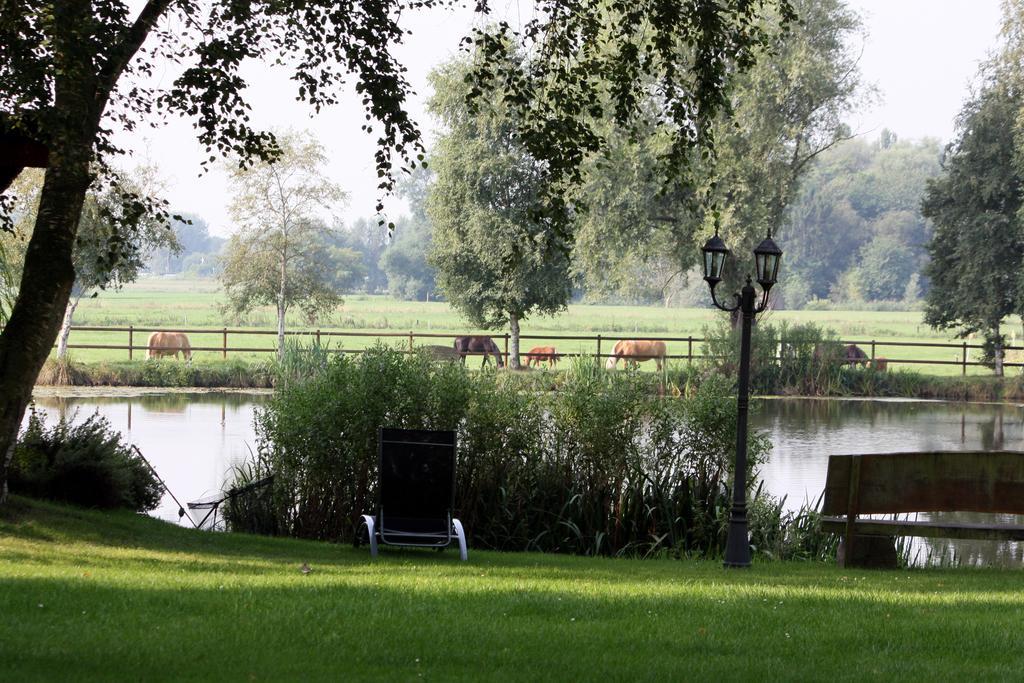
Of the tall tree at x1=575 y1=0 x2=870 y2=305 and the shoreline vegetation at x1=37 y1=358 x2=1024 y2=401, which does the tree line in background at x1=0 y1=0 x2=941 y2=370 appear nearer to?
the tall tree at x1=575 y1=0 x2=870 y2=305

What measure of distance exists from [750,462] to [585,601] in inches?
229

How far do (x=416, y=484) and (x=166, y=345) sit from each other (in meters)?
30.1

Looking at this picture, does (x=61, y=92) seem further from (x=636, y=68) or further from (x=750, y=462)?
(x=750, y=462)

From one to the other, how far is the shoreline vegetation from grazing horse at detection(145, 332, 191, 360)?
75.5 inches

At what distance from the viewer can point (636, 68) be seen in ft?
37.4

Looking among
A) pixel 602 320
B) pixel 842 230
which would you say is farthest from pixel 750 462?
pixel 842 230

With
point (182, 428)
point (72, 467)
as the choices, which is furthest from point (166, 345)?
point (72, 467)

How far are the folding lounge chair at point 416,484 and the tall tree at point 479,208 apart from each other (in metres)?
25.7

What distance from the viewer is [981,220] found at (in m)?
35.8

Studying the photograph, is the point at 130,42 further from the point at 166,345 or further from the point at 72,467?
the point at 166,345

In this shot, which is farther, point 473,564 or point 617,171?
point 617,171

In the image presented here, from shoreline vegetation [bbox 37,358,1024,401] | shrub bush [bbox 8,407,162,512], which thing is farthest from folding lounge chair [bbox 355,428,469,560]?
shoreline vegetation [bbox 37,358,1024,401]

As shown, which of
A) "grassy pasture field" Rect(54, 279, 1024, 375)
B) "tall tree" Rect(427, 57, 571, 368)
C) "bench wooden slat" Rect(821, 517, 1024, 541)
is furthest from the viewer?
"grassy pasture field" Rect(54, 279, 1024, 375)

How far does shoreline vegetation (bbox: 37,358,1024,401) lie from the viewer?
105 feet
